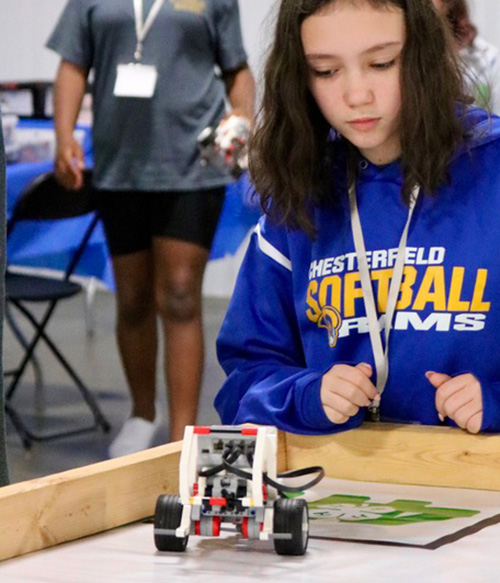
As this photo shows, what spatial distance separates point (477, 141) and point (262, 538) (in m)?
0.68

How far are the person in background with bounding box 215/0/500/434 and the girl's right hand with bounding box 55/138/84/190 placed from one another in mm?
2436

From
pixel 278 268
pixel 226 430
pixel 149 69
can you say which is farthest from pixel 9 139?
pixel 226 430

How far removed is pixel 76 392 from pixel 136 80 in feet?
6.05

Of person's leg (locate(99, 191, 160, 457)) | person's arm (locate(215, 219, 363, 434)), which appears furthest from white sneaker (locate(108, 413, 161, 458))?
person's arm (locate(215, 219, 363, 434))

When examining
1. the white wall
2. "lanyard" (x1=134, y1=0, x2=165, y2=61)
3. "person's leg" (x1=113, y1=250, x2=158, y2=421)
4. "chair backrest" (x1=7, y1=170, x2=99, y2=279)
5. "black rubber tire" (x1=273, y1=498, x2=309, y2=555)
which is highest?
the white wall

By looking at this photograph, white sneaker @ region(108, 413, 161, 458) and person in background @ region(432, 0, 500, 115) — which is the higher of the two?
person in background @ region(432, 0, 500, 115)

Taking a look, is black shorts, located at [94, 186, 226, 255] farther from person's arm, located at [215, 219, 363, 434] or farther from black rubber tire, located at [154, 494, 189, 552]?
black rubber tire, located at [154, 494, 189, 552]

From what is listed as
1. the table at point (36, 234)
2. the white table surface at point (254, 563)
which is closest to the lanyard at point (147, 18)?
the table at point (36, 234)

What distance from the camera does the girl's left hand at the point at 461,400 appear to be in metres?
1.49

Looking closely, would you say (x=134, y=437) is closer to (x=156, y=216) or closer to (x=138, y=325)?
(x=138, y=325)

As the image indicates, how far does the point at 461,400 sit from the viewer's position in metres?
1.50

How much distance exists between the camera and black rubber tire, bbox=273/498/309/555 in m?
1.16

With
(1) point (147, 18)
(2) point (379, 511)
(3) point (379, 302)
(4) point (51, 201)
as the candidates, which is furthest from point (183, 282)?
(2) point (379, 511)

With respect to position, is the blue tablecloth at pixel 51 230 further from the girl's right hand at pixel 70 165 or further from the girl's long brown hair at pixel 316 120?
the girl's long brown hair at pixel 316 120
